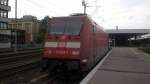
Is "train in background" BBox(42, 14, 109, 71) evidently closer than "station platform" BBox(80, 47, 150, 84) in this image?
No

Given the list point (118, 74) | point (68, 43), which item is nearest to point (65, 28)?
point (68, 43)

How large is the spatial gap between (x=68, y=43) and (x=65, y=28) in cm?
93

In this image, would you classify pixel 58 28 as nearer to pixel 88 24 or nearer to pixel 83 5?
pixel 88 24

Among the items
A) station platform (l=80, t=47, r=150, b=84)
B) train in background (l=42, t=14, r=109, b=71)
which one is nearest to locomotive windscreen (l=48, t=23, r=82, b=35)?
train in background (l=42, t=14, r=109, b=71)

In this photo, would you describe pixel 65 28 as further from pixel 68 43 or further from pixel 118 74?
pixel 118 74

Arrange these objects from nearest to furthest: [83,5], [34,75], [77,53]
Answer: [77,53] < [34,75] < [83,5]

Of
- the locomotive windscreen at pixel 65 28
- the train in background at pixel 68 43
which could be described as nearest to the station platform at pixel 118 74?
the train in background at pixel 68 43

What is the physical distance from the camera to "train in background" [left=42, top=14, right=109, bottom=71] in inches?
490

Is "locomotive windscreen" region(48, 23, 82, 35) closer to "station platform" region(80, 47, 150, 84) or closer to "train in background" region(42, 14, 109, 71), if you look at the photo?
"train in background" region(42, 14, 109, 71)

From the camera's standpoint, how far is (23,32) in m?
72.6

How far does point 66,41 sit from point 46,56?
4.10 ft

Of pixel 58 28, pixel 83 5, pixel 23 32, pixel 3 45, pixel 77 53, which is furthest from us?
pixel 23 32

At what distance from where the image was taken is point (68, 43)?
12.8 meters

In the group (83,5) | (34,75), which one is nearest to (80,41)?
(34,75)
